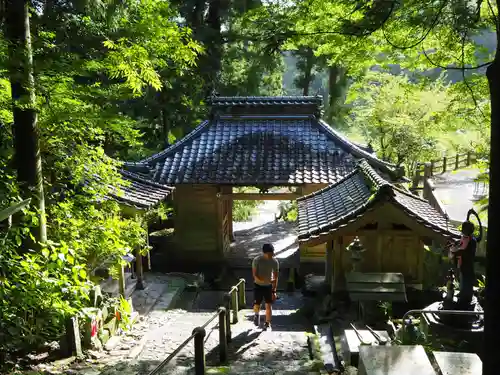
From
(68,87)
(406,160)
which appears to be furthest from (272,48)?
(406,160)

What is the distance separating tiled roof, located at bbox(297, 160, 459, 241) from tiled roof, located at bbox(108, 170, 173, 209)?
4.36m

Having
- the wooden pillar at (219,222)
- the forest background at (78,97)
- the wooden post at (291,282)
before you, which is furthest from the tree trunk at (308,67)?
the forest background at (78,97)

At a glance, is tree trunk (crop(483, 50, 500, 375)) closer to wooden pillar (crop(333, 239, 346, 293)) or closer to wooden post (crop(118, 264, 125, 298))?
wooden pillar (crop(333, 239, 346, 293))

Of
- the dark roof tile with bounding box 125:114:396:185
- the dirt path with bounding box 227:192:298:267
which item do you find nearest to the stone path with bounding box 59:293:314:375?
the dark roof tile with bounding box 125:114:396:185

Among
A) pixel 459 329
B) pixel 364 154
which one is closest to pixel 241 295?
pixel 459 329

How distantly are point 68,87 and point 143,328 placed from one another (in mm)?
6029

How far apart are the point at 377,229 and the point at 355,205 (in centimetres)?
80

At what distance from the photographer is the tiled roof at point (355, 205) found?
9.70 meters

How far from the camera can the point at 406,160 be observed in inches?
937

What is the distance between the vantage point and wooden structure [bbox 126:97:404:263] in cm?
1573

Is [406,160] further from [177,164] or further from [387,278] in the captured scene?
[387,278]

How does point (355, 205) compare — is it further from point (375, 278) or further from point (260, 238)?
point (260, 238)

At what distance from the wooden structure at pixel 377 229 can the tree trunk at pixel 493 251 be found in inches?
242

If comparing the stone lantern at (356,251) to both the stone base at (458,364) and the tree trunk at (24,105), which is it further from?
the tree trunk at (24,105)
